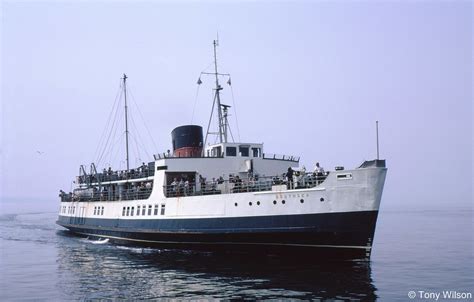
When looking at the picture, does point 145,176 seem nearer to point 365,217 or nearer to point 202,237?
point 202,237

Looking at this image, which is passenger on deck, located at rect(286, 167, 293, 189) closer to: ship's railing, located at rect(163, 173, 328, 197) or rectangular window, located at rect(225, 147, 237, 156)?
ship's railing, located at rect(163, 173, 328, 197)

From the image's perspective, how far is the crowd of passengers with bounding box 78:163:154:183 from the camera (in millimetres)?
35688

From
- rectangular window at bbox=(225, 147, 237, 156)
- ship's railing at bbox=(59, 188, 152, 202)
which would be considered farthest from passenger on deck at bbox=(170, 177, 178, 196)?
rectangular window at bbox=(225, 147, 237, 156)

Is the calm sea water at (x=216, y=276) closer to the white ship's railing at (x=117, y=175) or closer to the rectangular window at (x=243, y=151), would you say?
the white ship's railing at (x=117, y=175)

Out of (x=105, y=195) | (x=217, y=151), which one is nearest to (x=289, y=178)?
(x=217, y=151)

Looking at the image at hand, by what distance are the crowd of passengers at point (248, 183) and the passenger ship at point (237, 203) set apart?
61 millimetres

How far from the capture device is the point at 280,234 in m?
25.0

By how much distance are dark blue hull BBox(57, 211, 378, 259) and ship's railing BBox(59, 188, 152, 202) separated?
416 centimetres

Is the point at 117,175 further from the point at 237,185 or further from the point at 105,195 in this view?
the point at 237,185

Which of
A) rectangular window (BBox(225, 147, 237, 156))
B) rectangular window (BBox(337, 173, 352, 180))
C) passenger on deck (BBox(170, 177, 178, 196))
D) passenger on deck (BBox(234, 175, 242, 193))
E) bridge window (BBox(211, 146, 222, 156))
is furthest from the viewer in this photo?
bridge window (BBox(211, 146, 222, 156))

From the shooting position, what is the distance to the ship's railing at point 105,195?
34.4 meters

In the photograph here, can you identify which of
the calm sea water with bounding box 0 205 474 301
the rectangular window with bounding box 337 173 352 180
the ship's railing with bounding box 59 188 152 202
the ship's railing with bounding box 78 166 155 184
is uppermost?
the ship's railing with bounding box 78 166 155 184

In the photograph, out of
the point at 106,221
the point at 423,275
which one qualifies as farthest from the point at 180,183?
the point at 423,275

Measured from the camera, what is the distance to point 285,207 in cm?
2488
